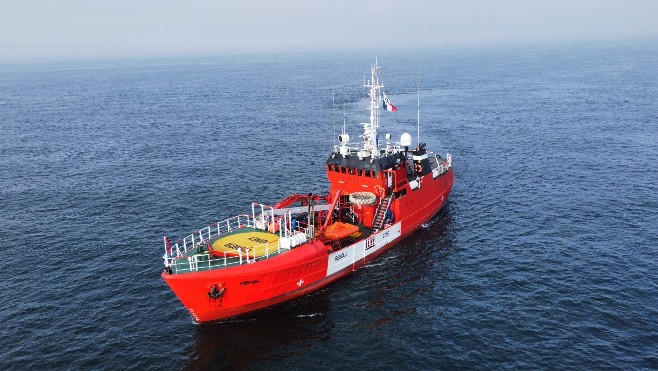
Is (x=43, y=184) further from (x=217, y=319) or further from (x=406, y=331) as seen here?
(x=406, y=331)

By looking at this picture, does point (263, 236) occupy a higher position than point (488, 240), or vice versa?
point (263, 236)

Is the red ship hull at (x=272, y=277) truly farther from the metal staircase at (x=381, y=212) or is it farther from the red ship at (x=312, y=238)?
the metal staircase at (x=381, y=212)

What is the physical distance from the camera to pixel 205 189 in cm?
6150

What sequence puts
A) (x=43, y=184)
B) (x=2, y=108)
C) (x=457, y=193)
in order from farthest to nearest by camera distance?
(x=2, y=108), (x=43, y=184), (x=457, y=193)

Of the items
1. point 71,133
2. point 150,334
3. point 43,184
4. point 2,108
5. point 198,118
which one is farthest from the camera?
point 2,108

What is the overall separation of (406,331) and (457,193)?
29.1 meters

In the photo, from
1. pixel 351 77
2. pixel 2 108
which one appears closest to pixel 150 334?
pixel 2 108

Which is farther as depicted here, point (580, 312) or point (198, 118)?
point (198, 118)

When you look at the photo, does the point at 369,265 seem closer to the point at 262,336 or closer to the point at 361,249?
the point at 361,249

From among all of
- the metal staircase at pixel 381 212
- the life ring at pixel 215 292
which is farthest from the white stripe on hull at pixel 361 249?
the life ring at pixel 215 292

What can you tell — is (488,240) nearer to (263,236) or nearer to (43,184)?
(263,236)

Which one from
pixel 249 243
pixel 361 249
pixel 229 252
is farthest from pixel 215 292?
pixel 361 249

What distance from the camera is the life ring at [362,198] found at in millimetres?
41875

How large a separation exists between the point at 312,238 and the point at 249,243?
4.59 meters
